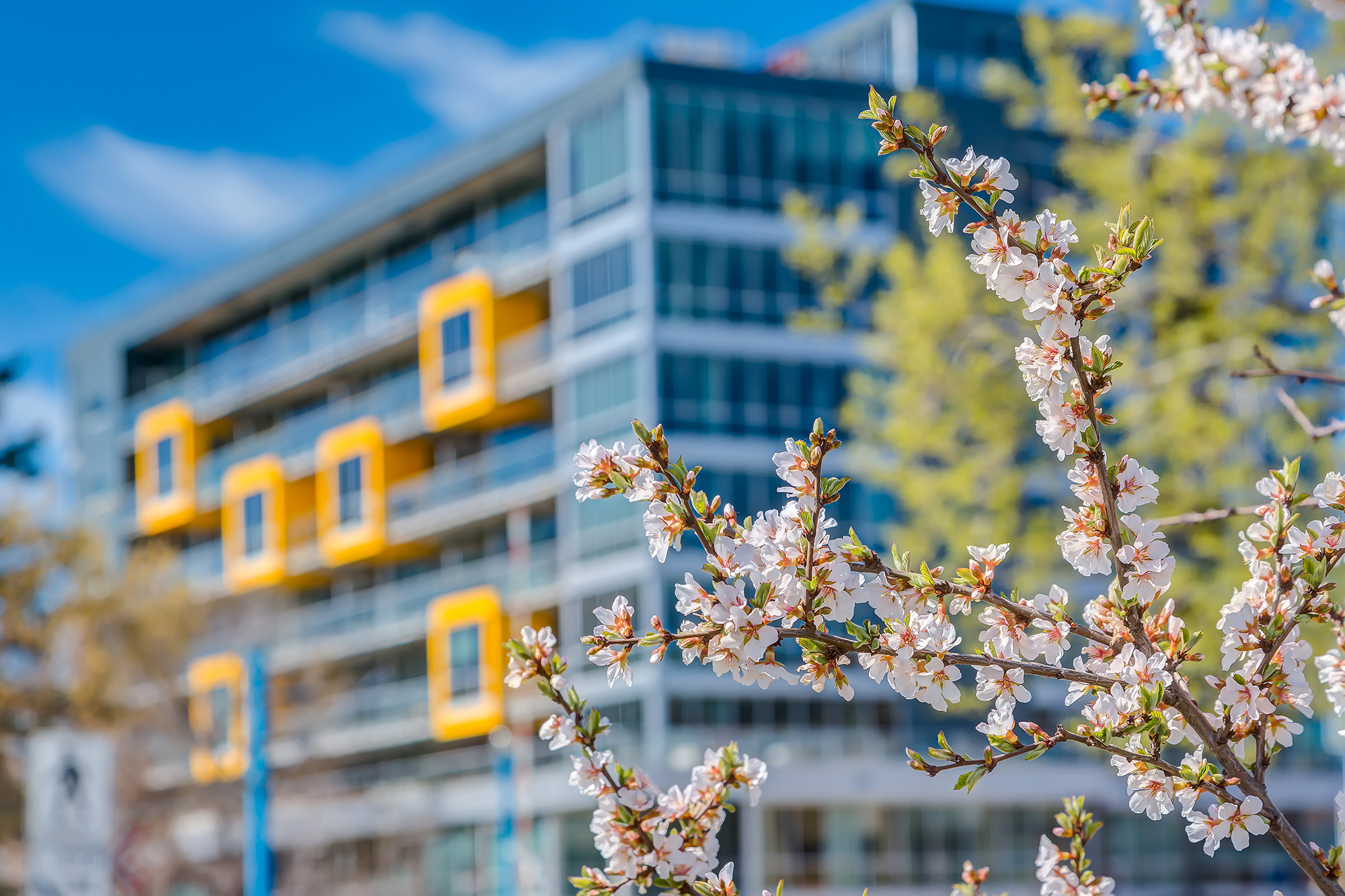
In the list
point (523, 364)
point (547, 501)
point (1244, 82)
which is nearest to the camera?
point (1244, 82)

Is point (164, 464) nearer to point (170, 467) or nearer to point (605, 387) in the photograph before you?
point (170, 467)

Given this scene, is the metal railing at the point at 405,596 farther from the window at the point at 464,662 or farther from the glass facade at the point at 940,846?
the glass facade at the point at 940,846

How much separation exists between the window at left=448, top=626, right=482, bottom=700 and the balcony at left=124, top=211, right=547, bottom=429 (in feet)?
28.9

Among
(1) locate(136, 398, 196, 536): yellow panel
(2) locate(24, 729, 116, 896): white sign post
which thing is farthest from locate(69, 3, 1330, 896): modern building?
(2) locate(24, 729, 116, 896): white sign post

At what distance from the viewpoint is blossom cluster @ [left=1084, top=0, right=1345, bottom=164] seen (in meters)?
5.20

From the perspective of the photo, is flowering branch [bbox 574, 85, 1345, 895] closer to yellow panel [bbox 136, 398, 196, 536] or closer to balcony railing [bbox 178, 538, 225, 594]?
balcony railing [bbox 178, 538, 225, 594]

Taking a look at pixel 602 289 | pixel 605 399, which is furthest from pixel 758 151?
pixel 605 399

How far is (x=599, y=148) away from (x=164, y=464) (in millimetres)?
23243

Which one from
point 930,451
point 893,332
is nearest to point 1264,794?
point 930,451

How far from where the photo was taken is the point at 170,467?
57.2 metres

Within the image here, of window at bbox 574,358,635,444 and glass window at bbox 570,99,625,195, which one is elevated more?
glass window at bbox 570,99,625,195

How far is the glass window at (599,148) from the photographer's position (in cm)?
4088

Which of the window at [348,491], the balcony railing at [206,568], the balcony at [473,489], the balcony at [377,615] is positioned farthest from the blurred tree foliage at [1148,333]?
the balcony railing at [206,568]

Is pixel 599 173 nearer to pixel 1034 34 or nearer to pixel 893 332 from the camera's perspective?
pixel 893 332
